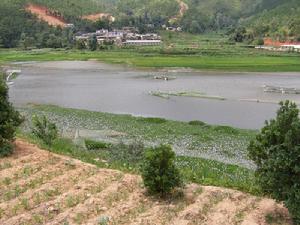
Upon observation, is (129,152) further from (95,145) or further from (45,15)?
(45,15)

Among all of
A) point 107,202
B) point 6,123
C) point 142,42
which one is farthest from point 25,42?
point 107,202

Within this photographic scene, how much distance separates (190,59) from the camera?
331 feet

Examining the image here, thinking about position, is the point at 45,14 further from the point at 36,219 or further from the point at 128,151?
the point at 36,219

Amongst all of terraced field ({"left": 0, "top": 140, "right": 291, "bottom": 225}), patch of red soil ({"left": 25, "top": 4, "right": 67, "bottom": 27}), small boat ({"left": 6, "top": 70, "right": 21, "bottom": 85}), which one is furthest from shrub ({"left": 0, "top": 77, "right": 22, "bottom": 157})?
patch of red soil ({"left": 25, "top": 4, "right": 67, "bottom": 27})

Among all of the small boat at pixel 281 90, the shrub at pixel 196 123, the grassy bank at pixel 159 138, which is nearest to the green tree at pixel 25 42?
the small boat at pixel 281 90

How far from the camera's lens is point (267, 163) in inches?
444

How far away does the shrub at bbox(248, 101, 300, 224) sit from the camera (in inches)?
424

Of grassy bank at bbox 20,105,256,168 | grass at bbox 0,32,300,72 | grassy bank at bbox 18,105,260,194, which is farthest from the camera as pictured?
grass at bbox 0,32,300,72

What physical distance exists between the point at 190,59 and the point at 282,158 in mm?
90889

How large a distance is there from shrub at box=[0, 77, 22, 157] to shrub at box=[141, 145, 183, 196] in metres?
5.80

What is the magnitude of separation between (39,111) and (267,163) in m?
40.6

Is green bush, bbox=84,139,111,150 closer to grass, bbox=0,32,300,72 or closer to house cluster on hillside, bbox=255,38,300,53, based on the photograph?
grass, bbox=0,32,300,72

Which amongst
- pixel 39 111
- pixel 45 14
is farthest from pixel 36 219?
pixel 45 14

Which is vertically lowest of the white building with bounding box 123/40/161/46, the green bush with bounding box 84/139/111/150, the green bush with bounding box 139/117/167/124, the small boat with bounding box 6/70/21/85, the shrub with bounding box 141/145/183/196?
the green bush with bounding box 139/117/167/124
